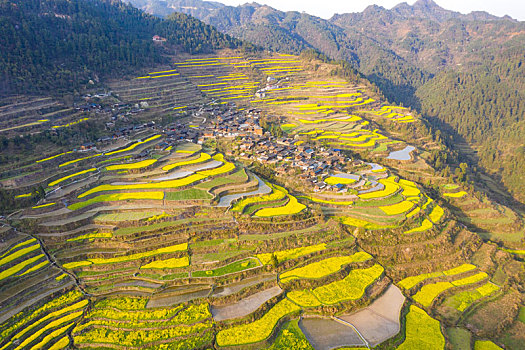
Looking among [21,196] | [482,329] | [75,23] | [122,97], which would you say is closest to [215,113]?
[122,97]

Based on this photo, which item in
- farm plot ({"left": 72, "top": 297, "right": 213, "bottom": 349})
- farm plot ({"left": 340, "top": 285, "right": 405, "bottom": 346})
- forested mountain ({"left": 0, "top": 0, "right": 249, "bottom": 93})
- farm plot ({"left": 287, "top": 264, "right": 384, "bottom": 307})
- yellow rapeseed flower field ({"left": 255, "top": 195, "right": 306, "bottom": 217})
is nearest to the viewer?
farm plot ({"left": 72, "top": 297, "right": 213, "bottom": 349})

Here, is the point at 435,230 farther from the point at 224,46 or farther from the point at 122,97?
the point at 224,46

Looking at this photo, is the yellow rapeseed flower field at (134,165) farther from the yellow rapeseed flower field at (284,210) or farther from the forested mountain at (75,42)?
the forested mountain at (75,42)

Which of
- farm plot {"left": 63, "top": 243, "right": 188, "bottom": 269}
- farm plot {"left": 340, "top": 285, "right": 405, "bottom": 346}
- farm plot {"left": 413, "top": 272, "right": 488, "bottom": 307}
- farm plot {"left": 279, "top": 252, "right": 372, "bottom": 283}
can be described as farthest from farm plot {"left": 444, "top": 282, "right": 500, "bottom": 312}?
farm plot {"left": 63, "top": 243, "right": 188, "bottom": 269}

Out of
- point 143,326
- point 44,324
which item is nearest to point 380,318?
point 143,326

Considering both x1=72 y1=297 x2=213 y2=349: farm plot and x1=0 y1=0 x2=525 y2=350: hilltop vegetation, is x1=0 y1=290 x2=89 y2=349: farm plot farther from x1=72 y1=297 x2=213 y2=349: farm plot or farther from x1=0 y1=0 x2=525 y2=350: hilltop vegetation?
x1=72 y1=297 x2=213 y2=349: farm plot

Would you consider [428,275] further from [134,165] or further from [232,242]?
[134,165]
